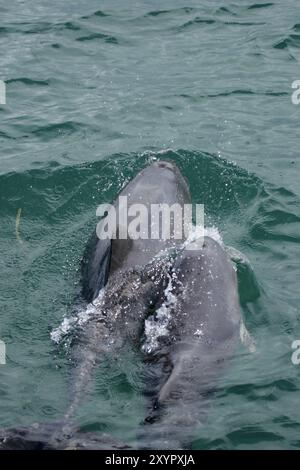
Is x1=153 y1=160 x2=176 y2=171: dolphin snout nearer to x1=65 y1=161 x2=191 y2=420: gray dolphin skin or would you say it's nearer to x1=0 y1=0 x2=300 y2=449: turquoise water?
x1=65 y1=161 x2=191 y2=420: gray dolphin skin

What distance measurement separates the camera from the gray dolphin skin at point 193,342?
10031 mm

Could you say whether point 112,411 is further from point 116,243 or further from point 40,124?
point 40,124

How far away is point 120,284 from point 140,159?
16.9ft

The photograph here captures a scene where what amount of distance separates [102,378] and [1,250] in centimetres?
421

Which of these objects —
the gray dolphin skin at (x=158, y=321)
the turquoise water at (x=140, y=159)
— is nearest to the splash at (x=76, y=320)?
the gray dolphin skin at (x=158, y=321)

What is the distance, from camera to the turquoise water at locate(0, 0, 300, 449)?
35.5 ft

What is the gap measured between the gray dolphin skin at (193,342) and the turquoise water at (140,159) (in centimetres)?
21

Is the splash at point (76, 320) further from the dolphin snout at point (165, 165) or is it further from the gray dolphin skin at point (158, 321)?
the dolphin snout at point (165, 165)

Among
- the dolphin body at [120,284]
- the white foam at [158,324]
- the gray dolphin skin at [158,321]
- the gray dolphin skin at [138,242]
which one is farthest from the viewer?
the gray dolphin skin at [138,242]

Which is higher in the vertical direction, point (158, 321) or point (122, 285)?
point (122, 285)

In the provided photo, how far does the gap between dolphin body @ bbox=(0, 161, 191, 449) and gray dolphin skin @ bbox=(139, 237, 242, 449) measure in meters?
0.54

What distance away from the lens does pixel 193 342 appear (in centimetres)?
1130

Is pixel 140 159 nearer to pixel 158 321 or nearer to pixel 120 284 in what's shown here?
pixel 120 284

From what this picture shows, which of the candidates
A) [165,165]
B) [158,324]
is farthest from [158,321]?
[165,165]
